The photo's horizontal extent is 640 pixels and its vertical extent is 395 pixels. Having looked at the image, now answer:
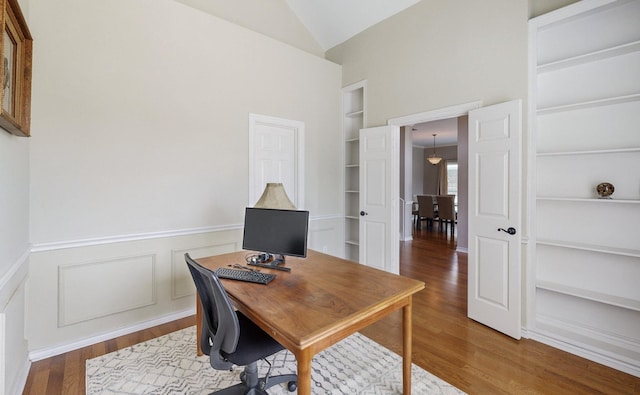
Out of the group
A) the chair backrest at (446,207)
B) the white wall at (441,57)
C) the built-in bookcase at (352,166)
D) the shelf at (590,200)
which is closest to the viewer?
the shelf at (590,200)

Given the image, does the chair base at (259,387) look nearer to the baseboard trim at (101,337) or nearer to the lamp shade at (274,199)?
the lamp shade at (274,199)

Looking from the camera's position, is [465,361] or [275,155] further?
[275,155]

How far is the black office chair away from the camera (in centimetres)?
128

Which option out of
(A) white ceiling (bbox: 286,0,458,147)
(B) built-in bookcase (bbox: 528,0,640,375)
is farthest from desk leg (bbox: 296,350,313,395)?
(A) white ceiling (bbox: 286,0,458,147)

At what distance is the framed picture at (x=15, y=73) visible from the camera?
4.89ft

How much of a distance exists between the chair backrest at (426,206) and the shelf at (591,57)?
553cm

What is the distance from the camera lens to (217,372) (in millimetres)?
2018

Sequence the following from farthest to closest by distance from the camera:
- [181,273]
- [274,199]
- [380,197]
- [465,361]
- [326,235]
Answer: [326,235], [380,197], [181,273], [274,199], [465,361]

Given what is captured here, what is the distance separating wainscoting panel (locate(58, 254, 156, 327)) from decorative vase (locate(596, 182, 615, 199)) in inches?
151

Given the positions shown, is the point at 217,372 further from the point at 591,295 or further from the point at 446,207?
the point at 446,207

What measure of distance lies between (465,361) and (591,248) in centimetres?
130

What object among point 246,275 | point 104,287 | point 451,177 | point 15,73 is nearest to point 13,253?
point 104,287

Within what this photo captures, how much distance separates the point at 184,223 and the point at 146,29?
1.84 m

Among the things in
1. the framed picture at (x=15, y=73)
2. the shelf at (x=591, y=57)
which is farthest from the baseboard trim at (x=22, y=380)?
the shelf at (x=591, y=57)
